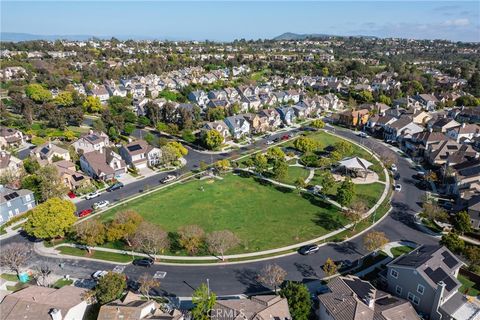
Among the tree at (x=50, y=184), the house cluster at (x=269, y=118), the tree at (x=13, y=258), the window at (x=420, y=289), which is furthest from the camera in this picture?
the house cluster at (x=269, y=118)

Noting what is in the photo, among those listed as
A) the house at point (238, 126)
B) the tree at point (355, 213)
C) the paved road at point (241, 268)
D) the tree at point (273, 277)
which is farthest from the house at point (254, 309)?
the house at point (238, 126)

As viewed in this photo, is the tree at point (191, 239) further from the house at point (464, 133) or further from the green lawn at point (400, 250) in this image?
the house at point (464, 133)

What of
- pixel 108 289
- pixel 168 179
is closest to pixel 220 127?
pixel 168 179

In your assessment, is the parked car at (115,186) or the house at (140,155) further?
the house at (140,155)

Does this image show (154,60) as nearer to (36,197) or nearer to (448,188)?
(36,197)

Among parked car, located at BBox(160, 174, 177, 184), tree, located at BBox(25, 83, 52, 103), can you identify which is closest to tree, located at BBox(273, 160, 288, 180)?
parked car, located at BBox(160, 174, 177, 184)

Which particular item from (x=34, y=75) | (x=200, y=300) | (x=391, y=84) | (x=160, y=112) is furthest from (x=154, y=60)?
(x=200, y=300)

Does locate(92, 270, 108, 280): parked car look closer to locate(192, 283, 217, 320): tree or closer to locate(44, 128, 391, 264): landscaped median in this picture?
locate(44, 128, 391, 264): landscaped median
